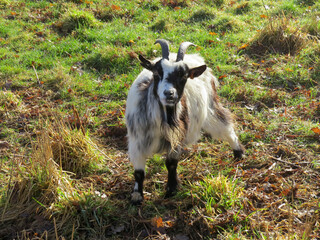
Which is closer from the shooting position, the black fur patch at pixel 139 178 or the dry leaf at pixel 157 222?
the dry leaf at pixel 157 222

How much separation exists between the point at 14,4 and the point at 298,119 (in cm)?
813

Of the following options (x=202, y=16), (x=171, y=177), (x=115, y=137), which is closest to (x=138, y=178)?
(x=171, y=177)

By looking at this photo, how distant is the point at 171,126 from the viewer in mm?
3609

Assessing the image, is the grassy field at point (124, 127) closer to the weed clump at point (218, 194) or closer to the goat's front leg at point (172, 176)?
the weed clump at point (218, 194)

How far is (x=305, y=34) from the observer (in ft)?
23.9

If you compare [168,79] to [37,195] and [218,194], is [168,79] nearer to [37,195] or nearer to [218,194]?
[218,194]

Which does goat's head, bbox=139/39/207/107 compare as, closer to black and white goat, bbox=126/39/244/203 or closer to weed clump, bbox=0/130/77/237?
black and white goat, bbox=126/39/244/203

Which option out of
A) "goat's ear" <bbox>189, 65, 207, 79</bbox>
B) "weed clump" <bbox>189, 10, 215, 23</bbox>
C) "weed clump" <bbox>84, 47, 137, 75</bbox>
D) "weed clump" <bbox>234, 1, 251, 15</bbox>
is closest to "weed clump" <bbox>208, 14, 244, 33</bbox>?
"weed clump" <bbox>189, 10, 215, 23</bbox>

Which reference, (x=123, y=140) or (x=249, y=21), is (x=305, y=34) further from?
(x=123, y=140)

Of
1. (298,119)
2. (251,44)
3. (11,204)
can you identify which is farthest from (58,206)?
(251,44)

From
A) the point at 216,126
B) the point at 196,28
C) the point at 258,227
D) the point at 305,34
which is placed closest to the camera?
the point at 258,227

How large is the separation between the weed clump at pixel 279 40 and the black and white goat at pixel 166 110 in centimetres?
344

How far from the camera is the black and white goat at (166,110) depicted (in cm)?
349

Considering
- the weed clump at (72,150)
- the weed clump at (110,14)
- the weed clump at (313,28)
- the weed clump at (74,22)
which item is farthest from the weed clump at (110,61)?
the weed clump at (313,28)
